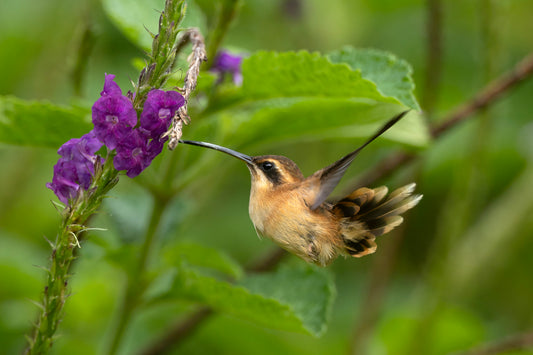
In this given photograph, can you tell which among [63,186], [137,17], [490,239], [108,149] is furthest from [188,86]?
[490,239]

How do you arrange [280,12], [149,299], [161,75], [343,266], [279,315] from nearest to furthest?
[161,75]
[279,315]
[149,299]
[280,12]
[343,266]

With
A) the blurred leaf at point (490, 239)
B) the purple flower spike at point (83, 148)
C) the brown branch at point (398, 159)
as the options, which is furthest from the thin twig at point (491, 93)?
the purple flower spike at point (83, 148)

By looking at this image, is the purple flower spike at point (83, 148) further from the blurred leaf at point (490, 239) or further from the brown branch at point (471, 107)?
the blurred leaf at point (490, 239)

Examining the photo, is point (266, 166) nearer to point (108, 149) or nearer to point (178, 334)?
point (108, 149)

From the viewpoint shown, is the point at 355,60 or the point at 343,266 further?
the point at 343,266

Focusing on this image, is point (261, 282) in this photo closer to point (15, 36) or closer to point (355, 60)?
point (355, 60)

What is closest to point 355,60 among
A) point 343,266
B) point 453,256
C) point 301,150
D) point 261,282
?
point 261,282
